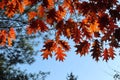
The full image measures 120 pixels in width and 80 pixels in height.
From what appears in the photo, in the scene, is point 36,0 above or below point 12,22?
below

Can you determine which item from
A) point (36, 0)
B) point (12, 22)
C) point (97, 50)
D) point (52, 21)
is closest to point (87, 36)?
point (97, 50)

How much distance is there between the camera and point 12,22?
18047 mm

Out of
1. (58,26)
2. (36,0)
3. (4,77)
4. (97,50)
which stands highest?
(4,77)

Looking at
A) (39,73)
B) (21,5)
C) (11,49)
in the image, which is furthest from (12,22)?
(21,5)

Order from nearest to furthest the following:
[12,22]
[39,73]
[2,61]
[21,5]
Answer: [21,5] → [12,22] → [2,61] → [39,73]

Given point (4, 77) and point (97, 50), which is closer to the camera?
point (97, 50)

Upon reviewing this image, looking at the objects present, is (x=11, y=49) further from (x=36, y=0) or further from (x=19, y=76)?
(x=36, y=0)

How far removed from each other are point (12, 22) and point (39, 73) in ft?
18.7

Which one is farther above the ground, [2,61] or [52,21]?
[2,61]

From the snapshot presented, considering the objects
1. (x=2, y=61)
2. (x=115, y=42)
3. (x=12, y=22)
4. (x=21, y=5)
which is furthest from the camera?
(x=2, y=61)

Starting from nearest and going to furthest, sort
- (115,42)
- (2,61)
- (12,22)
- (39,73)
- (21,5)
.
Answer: (115,42) → (21,5) → (12,22) → (2,61) → (39,73)

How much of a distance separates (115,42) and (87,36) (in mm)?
520

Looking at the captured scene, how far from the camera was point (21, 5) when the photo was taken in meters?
6.26

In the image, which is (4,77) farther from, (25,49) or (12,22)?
(12,22)
